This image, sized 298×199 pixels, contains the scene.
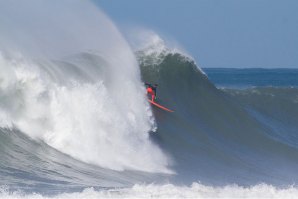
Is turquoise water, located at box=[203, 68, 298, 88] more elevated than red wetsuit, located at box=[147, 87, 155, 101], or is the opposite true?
turquoise water, located at box=[203, 68, 298, 88]

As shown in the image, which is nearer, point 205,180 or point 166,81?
point 205,180

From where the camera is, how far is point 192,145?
17.1m

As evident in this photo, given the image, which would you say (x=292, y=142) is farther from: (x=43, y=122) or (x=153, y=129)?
→ (x=43, y=122)

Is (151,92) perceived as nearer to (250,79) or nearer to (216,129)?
(216,129)

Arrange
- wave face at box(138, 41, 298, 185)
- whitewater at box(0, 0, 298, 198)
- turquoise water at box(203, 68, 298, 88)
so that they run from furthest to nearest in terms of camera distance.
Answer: turquoise water at box(203, 68, 298, 88) → wave face at box(138, 41, 298, 185) → whitewater at box(0, 0, 298, 198)

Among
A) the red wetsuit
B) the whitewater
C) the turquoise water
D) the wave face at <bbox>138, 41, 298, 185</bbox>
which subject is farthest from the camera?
the turquoise water

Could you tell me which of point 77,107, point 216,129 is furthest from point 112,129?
point 216,129

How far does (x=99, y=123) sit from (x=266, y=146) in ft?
19.7

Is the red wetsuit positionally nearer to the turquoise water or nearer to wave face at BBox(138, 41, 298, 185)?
wave face at BBox(138, 41, 298, 185)

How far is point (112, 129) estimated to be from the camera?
14.6 m

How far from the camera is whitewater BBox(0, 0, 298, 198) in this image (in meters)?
11.6

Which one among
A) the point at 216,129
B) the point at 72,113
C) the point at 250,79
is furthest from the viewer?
the point at 250,79

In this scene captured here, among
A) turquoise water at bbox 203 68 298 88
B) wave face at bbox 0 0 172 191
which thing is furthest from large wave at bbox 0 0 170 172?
turquoise water at bbox 203 68 298 88

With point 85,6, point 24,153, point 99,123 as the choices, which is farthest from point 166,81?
point 24,153
